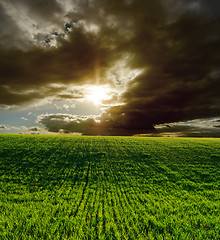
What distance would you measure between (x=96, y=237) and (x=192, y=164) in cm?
2783

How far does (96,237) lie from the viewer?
11.5 metres

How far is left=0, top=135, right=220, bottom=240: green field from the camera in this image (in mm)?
12133

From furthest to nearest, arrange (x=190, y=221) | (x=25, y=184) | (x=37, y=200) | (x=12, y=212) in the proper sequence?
(x=25, y=184), (x=37, y=200), (x=12, y=212), (x=190, y=221)

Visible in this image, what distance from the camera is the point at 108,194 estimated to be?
19.2 metres

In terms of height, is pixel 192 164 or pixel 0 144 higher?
pixel 0 144

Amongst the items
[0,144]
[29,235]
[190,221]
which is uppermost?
[0,144]

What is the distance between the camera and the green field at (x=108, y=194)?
1213 centimetres

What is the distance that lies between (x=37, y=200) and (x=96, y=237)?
34.7ft

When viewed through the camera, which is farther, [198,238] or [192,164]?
[192,164]

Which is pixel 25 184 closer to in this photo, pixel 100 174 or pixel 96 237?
pixel 100 174

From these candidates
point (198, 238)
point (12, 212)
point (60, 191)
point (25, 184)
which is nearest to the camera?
point (198, 238)

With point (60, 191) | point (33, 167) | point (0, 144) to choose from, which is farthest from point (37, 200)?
point (0, 144)

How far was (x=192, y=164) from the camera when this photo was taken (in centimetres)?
3083

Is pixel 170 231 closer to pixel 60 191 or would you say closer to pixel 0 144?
pixel 60 191
